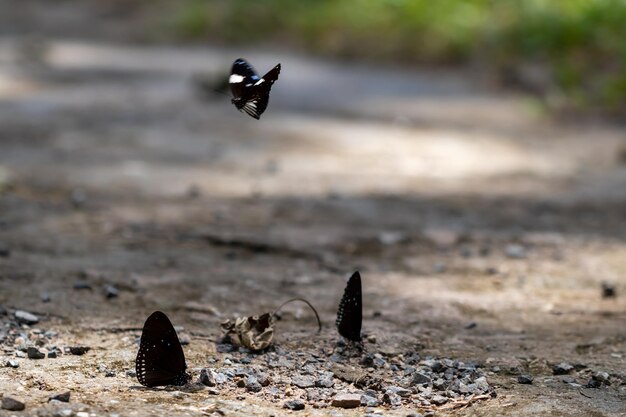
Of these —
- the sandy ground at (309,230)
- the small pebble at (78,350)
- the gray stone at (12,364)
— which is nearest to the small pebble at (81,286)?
the sandy ground at (309,230)

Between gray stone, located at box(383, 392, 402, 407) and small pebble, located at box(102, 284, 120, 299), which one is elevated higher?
small pebble, located at box(102, 284, 120, 299)

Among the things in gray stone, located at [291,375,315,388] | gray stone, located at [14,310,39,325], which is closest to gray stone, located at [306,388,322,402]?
gray stone, located at [291,375,315,388]

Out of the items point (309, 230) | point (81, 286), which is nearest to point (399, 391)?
point (81, 286)

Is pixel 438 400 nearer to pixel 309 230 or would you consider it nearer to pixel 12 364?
pixel 12 364

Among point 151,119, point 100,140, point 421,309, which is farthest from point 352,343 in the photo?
point 151,119

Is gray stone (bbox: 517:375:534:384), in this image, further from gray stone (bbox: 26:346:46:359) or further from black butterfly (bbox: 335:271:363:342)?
gray stone (bbox: 26:346:46:359)

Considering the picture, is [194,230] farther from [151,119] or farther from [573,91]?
[573,91]
